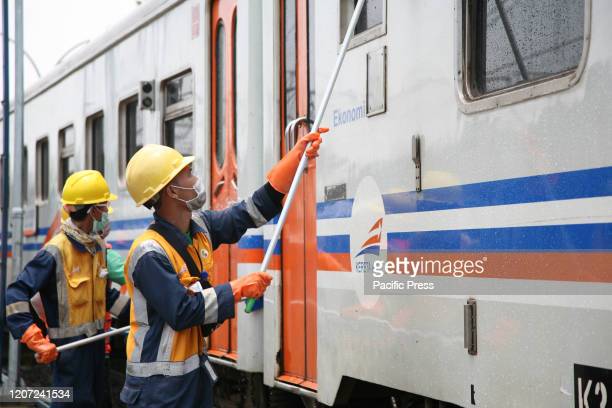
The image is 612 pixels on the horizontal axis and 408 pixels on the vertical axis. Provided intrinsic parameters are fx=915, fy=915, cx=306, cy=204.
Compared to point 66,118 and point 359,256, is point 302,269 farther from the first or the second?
point 66,118

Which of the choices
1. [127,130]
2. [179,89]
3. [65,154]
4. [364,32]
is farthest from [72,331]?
[65,154]

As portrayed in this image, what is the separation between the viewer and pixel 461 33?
12.2 ft

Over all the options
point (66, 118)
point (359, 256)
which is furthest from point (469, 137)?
point (66, 118)

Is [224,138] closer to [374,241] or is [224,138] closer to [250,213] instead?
[250,213]

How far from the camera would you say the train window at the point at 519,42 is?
10.6 feet

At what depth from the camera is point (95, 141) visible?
9.02 metres

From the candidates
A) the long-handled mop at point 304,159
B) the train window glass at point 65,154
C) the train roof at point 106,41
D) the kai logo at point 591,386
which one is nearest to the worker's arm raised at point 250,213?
the long-handled mop at point 304,159

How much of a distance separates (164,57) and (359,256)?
3.32m

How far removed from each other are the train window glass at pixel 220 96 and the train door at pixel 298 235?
2.98 feet

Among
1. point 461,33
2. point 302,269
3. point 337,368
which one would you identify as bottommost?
point 337,368

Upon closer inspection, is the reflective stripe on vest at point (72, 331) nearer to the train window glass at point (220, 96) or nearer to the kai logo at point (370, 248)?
the train window glass at point (220, 96)

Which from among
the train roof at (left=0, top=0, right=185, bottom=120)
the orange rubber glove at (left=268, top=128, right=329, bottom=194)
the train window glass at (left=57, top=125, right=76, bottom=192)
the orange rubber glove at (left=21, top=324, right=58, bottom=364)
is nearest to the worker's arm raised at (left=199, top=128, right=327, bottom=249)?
the orange rubber glove at (left=268, top=128, right=329, bottom=194)
